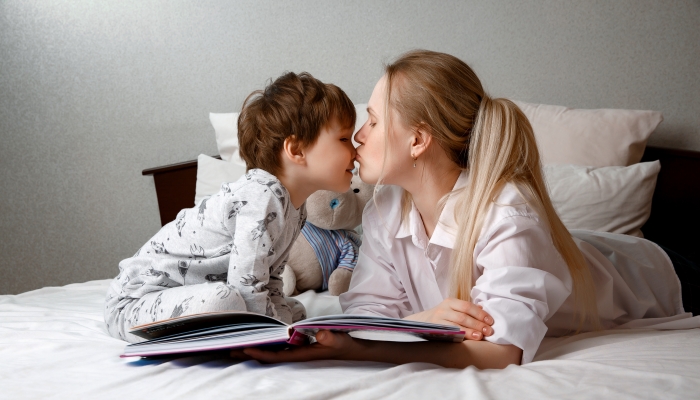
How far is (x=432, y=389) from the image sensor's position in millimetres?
814

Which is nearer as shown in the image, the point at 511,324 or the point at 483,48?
the point at 511,324

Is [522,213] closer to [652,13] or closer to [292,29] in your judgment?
[652,13]

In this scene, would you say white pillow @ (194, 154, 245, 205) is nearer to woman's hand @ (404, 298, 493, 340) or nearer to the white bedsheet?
the white bedsheet

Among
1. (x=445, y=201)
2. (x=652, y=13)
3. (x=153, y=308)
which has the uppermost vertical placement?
(x=652, y=13)

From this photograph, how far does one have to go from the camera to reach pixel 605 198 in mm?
1702

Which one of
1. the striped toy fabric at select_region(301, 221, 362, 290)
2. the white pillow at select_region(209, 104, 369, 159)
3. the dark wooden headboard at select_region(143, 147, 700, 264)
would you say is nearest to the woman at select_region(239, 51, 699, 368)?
the striped toy fabric at select_region(301, 221, 362, 290)

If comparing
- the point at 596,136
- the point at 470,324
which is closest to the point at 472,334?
the point at 470,324

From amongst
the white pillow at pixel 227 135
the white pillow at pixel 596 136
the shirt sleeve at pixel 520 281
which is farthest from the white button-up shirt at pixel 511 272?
the white pillow at pixel 227 135

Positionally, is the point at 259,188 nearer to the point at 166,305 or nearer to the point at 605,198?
the point at 166,305

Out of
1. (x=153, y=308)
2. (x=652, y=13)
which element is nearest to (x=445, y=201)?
(x=153, y=308)

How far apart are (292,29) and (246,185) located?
4.19ft

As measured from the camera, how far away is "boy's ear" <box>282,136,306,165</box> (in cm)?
136

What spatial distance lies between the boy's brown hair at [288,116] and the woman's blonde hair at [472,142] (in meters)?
0.15

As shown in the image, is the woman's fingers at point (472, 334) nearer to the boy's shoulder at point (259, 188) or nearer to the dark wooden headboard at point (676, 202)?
the boy's shoulder at point (259, 188)
